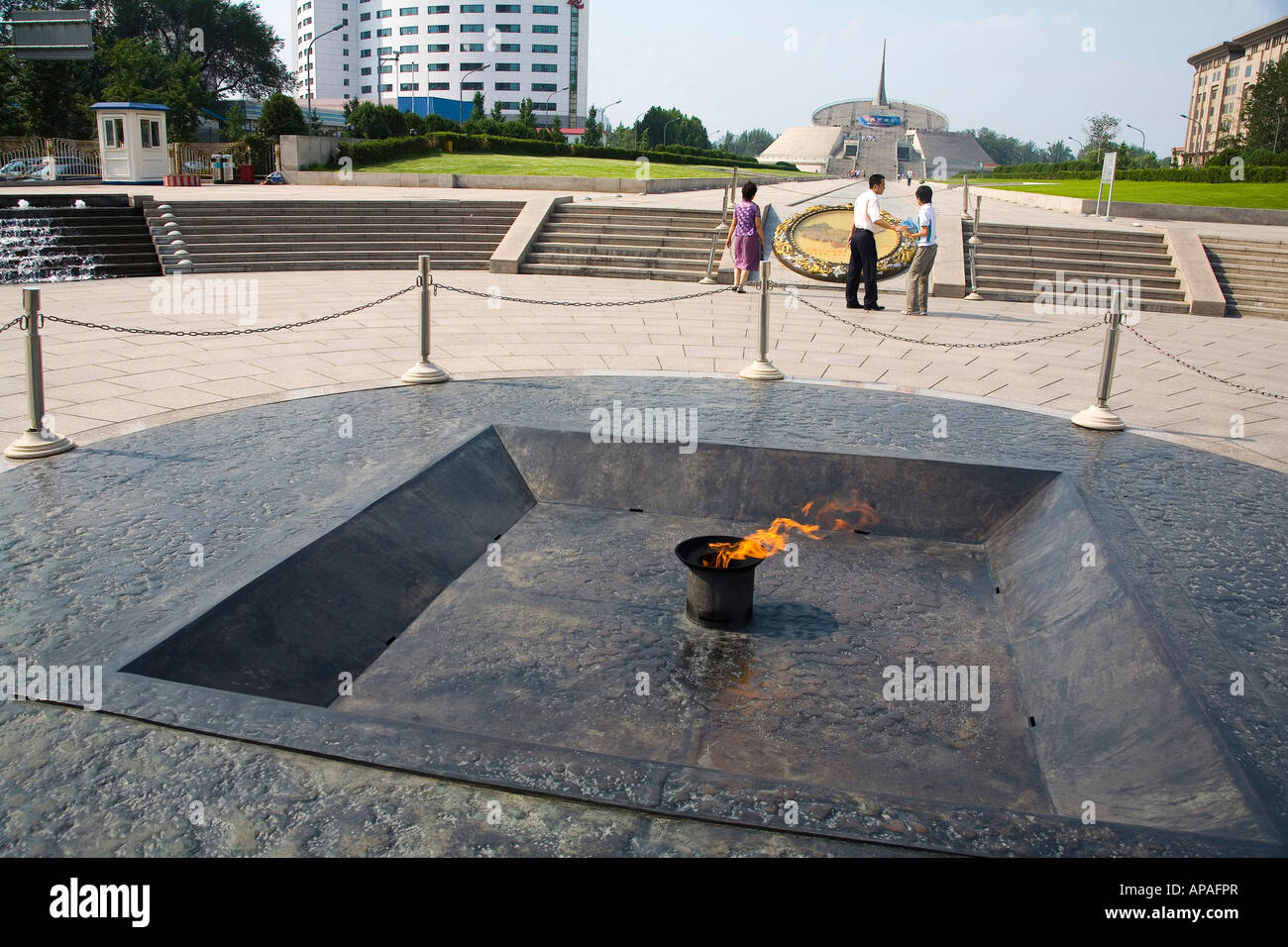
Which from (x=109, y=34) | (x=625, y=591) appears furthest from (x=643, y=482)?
(x=109, y=34)

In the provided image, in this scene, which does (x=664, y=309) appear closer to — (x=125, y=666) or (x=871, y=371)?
(x=871, y=371)

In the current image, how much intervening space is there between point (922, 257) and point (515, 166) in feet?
78.6

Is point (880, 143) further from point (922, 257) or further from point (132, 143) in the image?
point (922, 257)

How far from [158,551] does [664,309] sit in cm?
1037

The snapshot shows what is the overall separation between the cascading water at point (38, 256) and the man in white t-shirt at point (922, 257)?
1357 centimetres

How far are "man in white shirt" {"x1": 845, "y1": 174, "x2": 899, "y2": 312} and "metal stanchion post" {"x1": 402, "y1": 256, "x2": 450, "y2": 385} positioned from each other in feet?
23.3

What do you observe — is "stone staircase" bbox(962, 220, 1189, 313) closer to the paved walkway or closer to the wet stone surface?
the paved walkway

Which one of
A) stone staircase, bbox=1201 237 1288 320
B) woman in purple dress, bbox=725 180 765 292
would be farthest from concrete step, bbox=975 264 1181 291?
woman in purple dress, bbox=725 180 765 292

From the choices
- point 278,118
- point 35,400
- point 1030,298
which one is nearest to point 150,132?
point 278,118

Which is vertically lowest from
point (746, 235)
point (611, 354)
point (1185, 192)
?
point (611, 354)

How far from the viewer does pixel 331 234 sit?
19.4 metres

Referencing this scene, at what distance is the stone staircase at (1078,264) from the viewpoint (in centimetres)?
1659
